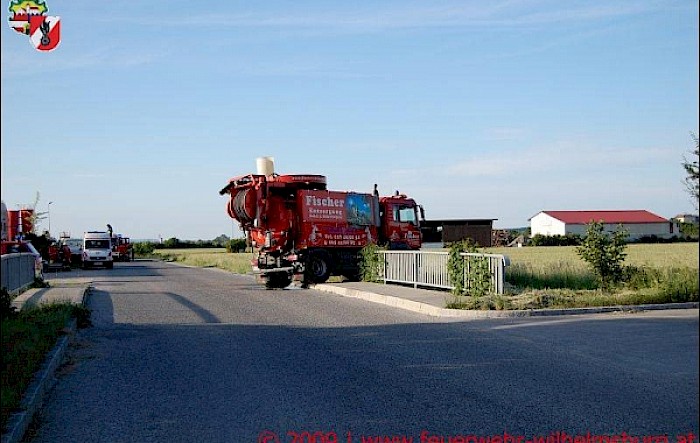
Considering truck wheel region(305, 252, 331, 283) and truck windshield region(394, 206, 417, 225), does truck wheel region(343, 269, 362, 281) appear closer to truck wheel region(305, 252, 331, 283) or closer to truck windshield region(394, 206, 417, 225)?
truck wheel region(305, 252, 331, 283)

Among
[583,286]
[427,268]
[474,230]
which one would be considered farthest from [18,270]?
[474,230]

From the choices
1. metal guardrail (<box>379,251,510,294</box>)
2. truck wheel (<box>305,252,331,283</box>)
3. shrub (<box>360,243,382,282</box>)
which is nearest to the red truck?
truck wheel (<box>305,252,331,283</box>)

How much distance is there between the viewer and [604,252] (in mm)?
13703

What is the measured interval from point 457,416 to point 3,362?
4421 mm

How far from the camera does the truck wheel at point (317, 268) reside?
25.0 m

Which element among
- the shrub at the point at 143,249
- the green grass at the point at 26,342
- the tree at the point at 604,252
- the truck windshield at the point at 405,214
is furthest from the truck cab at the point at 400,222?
the shrub at the point at 143,249

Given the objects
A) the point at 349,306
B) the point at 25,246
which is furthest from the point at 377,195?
the point at 25,246

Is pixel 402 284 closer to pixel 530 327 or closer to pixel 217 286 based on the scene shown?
pixel 217 286

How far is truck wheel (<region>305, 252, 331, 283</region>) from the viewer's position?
24997 millimetres

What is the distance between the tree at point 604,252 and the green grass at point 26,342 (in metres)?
8.60

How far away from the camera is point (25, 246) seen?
27.2 meters

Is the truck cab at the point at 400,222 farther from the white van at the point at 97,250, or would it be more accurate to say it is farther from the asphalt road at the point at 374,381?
the white van at the point at 97,250

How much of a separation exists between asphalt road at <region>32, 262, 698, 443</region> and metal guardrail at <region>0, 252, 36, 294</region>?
5214mm

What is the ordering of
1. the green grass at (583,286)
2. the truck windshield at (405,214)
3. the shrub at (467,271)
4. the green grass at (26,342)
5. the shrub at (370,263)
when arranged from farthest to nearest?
the truck windshield at (405,214)
the shrub at (370,263)
the shrub at (467,271)
the green grass at (26,342)
the green grass at (583,286)
